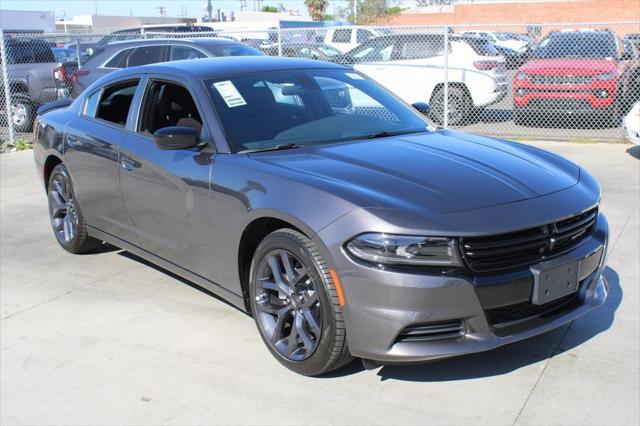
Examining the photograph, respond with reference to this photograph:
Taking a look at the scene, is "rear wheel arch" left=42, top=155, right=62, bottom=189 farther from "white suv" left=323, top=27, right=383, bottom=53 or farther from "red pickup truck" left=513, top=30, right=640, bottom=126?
"white suv" left=323, top=27, right=383, bottom=53

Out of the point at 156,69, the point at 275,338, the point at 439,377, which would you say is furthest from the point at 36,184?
the point at 439,377

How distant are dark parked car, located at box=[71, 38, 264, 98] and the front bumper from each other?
8.40m

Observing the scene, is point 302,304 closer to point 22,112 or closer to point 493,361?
point 493,361

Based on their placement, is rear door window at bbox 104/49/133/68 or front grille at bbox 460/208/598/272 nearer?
front grille at bbox 460/208/598/272

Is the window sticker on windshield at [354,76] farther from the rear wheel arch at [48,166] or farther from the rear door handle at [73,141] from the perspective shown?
the rear wheel arch at [48,166]

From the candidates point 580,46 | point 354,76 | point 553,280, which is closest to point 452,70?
point 580,46

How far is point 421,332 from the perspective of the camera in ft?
11.2

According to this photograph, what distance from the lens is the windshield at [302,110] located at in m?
4.48

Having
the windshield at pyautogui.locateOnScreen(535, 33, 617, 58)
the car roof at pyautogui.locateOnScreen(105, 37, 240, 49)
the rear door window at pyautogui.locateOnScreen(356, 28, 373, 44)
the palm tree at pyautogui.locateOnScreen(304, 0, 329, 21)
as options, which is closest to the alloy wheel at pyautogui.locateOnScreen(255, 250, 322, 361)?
the car roof at pyautogui.locateOnScreen(105, 37, 240, 49)

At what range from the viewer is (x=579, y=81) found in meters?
12.0

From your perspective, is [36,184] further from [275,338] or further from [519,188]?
[519,188]

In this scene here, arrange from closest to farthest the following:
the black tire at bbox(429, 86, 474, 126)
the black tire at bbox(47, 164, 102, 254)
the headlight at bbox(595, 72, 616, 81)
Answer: the black tire at bbox(47, 164, 102, 254)
the headlight at bbox(595, 72, 616, 81)
the black tire at bbox(429, 86, 474, 126)

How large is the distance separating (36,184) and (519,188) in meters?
7.49

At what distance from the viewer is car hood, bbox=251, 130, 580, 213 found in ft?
11.6
